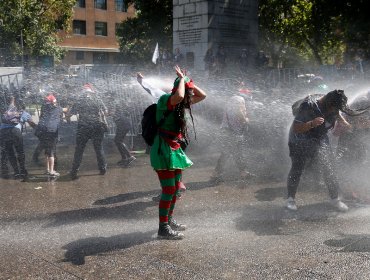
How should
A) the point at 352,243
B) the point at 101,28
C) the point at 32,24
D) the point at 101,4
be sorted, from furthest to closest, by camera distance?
the point at 101,28 < the point at 101,4 < the point at 32,24 < the point at 352,243

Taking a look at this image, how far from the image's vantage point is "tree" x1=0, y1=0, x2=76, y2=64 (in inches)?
998

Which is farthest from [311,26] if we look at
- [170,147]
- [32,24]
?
[170,147]

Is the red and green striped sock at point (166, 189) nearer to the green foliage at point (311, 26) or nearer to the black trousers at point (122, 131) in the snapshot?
the black trousers at point (122, 131)

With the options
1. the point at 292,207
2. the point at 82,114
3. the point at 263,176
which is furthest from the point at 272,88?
the point at 292,207

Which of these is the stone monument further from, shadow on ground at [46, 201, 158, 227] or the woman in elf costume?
the woman in elf costume

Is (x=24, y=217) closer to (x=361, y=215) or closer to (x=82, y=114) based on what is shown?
(x=82, y=114)

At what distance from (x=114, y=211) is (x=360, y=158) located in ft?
12.0

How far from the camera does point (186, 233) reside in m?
5.37

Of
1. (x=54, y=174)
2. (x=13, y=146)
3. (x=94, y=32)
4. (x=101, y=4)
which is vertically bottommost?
(x=54, y=174)

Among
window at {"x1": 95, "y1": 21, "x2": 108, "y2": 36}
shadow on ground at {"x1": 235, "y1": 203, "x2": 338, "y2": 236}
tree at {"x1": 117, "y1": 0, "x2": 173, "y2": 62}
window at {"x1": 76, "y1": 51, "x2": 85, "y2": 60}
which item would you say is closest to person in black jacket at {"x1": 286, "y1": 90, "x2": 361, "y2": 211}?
shadow on ground at {"x1": 235, "y1": 203, "x2": 338, "y2": 236}

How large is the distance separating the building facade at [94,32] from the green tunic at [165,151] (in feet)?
159

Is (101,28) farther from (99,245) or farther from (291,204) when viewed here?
(99,245)

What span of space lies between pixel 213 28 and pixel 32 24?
1517 cm

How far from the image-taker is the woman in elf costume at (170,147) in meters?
4.95
